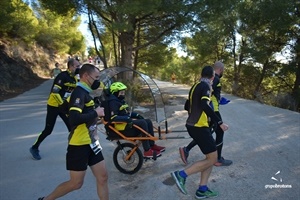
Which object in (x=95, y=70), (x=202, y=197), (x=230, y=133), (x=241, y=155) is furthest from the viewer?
(x=230, y=133)

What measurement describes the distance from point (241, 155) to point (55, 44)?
34180mm

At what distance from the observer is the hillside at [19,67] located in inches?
632

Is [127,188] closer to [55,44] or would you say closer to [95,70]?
[95,70]

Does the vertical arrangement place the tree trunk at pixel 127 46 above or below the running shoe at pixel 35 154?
above

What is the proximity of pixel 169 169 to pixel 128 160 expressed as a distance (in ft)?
2.47

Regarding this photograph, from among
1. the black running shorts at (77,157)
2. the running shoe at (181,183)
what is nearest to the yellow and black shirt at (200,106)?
the running shoe at (181,183)

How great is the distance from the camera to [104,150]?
19.6 feet

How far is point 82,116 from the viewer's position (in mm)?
2941

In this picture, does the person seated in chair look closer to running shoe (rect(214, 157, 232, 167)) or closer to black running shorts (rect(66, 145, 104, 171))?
running shoe (rect(214, 157, 232, 167))

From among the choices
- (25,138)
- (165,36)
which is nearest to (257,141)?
(25,138)

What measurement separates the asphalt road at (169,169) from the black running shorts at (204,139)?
0.73 meters

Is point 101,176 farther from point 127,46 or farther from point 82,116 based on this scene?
point 127,46

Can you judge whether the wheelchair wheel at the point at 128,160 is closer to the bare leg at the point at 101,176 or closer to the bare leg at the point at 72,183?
the bare leg at the point at 101,176

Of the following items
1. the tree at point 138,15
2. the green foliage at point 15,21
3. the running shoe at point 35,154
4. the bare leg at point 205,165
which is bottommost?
the running shoe at point 35,154
